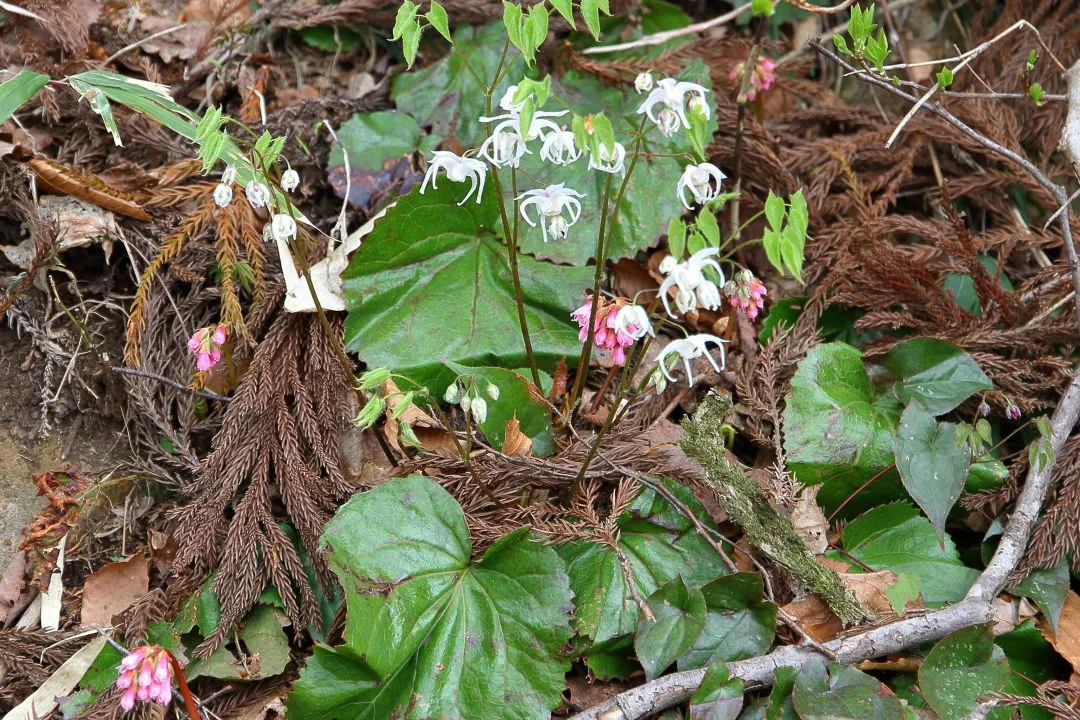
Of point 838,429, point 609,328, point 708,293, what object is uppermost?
point 708,293

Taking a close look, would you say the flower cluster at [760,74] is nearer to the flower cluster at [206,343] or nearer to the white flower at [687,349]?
the white flower at [687,349]

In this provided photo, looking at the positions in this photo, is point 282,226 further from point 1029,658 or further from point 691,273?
point 1029,658

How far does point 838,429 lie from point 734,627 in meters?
0.62

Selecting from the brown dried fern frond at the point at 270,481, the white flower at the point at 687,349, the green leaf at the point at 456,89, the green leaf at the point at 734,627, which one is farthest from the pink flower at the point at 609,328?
the green leaf at the point at 456,89

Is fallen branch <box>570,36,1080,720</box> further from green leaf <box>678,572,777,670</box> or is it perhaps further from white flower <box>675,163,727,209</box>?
white flower <box>675,163,727,209</box>

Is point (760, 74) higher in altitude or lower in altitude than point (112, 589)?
higher

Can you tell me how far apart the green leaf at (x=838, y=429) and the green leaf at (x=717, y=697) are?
60 cm

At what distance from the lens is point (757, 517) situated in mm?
1969

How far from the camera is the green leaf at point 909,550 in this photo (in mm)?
2064

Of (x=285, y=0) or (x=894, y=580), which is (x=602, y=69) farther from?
(x=894, y=580)

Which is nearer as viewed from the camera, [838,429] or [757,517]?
[757,517]

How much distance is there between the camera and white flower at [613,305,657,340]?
1702 mm

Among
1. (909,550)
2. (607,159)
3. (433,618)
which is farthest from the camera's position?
(909,550)

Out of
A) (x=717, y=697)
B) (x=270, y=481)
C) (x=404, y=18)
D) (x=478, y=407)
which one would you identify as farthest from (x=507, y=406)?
(x=404, y=18)
